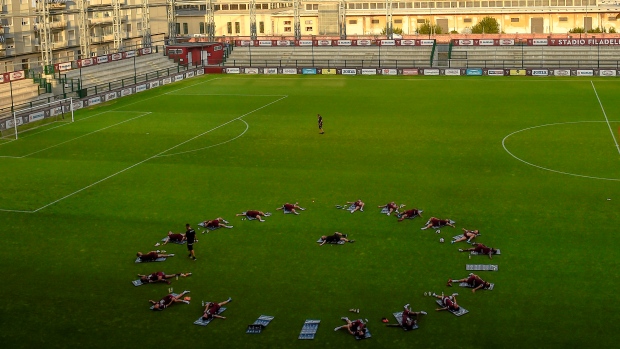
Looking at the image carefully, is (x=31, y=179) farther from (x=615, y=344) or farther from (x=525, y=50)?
(x=525, y=50)

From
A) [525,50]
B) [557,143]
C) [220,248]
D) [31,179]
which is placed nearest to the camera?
[220,248]

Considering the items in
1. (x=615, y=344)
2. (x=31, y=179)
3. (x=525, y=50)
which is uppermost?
(x=525, y=50)

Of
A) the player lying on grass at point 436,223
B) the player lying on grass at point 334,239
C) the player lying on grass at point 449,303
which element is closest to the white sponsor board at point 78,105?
the player lying on grass at point 334,239

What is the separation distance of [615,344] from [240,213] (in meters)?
19.0

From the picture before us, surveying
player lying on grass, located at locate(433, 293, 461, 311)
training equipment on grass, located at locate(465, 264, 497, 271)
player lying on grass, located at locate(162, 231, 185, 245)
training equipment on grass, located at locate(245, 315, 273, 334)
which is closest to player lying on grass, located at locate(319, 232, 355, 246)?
training equipment on grass, located at locate(465, 264, 497, 271)

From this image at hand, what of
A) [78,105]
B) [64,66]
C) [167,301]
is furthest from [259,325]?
[64,66]

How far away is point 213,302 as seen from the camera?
2773 centimetres

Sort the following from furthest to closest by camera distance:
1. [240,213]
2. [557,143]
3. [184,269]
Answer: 1. [557,143]
2. [240,213]
3. [184,269]

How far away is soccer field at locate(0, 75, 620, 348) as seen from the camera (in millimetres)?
26109

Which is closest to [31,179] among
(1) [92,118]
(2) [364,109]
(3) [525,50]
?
(1) [92,118]

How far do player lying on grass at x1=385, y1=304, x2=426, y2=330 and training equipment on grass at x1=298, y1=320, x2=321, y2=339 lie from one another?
2.27 metres

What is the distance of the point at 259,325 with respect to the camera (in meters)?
25.6

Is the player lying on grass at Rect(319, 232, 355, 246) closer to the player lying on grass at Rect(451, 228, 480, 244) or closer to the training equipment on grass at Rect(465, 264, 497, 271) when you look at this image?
the player lying on grass at Rect(451, 228, 480, 244)

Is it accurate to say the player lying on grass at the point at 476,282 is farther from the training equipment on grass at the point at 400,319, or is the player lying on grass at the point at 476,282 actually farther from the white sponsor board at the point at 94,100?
the white sponsor board at the point at 94,100
